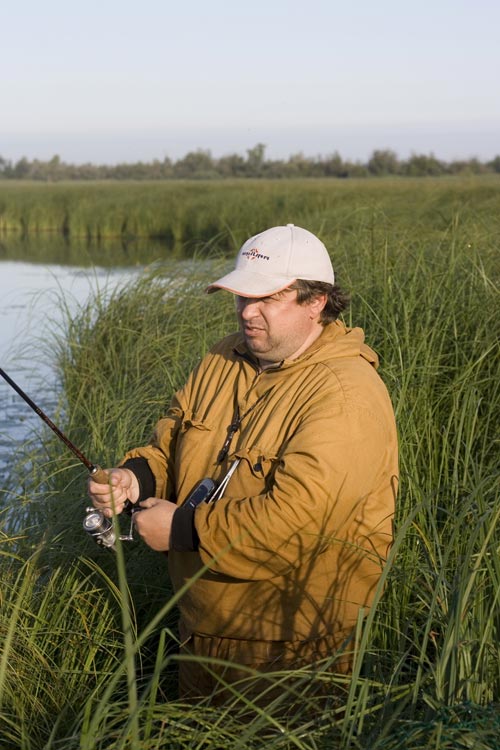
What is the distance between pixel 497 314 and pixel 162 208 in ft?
71.7

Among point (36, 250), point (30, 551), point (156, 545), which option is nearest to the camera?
point (156, 545)

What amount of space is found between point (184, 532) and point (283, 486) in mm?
288

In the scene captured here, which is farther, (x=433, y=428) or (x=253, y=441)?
(x=433, y=428)

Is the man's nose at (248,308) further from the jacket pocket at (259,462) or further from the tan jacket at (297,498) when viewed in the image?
the jacket pocket at (259,462)

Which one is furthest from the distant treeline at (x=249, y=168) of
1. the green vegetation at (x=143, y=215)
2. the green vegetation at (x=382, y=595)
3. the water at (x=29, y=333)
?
the green vegetation at (x=382, y=595)

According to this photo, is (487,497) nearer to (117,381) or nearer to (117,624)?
(117,624)

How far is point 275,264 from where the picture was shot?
2623 millimetres

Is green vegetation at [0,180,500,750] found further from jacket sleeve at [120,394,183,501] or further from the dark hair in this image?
the dark hair

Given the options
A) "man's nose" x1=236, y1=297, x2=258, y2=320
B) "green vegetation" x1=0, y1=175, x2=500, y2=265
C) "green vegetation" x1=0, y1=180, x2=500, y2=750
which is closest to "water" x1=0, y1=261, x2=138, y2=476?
"green vegetation" x1=0, y1=180, x2=500, y2=750

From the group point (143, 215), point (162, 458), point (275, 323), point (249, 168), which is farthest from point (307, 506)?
point (249, 168)

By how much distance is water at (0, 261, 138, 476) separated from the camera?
24.3 ft

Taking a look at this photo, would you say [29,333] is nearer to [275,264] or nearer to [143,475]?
[143,475]

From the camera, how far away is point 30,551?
357 cm

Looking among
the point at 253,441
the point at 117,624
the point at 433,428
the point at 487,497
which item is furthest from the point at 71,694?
the point at 433,428
